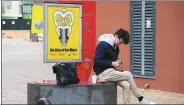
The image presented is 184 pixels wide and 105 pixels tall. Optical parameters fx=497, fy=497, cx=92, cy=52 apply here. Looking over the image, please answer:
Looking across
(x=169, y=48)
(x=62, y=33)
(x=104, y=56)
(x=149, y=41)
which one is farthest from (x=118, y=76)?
(x=149, y=41)

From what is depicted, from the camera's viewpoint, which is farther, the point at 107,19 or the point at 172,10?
the point at 107,19

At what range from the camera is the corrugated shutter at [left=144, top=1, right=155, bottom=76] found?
11039 mm

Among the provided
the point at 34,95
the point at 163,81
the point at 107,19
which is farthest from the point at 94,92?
the point at 107,19

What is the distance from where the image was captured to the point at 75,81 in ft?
27.3

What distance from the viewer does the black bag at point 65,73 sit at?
804 cm

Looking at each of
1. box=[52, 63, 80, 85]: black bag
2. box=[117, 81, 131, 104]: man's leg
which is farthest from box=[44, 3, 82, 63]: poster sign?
box=[117, 81, 131, 104]: man's leg

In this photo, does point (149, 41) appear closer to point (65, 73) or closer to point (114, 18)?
point (114, 18)

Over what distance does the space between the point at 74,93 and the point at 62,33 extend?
1153mm

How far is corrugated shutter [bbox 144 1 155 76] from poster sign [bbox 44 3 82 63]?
254cm

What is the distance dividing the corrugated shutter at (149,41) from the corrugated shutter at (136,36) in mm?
202

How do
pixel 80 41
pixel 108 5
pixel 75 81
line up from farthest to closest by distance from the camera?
1. pixel 108 5
2. pixel 80 41
3. pixel 75 81

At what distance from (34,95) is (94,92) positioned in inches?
40.3

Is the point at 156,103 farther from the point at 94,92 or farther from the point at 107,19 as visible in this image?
the point at 107,19

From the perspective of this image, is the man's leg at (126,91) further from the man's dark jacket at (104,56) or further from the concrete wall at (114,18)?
the concrete wall at (114,18)
